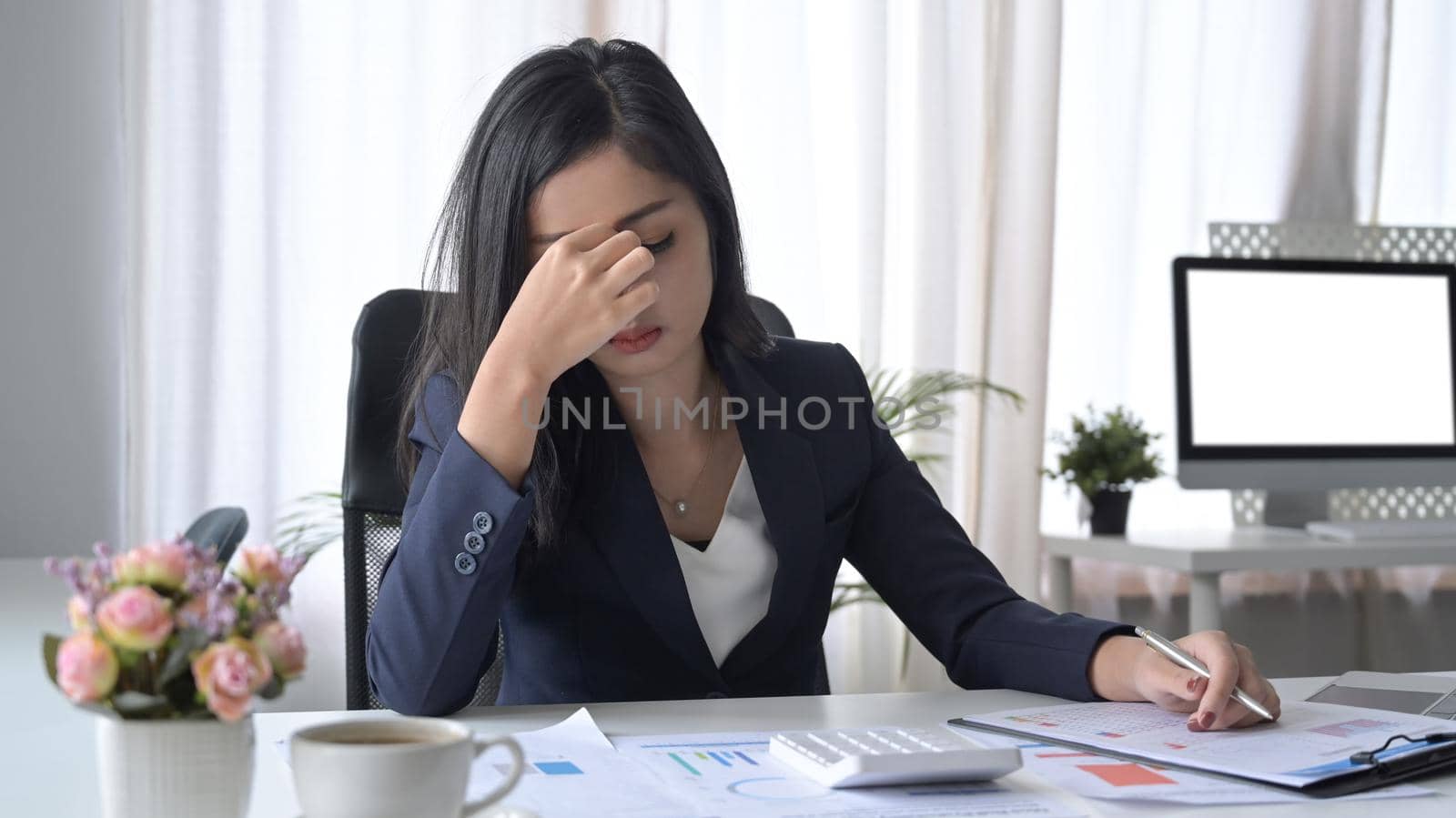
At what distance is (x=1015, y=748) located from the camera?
754 millimetres

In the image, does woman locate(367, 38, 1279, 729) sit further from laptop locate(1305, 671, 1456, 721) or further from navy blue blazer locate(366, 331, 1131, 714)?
laptop locate(1305, 671, 1456, 721)

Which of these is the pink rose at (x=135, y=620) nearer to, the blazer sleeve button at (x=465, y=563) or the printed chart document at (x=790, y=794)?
the printed chart document at (x=790, y=794)

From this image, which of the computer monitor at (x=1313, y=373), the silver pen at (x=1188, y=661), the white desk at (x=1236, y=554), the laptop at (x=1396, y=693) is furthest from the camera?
the computer monitor at (x=1313, y=373)

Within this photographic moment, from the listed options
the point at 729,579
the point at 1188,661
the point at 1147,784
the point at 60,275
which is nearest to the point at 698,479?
the point at 729,579

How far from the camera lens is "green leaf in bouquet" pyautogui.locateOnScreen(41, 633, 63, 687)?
53cm

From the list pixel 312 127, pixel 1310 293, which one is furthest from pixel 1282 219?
pixel 312 127

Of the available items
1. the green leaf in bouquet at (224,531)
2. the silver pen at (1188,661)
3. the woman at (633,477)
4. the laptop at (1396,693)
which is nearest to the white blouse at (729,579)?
the woman at (633,477)

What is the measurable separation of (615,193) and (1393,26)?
2779 mm

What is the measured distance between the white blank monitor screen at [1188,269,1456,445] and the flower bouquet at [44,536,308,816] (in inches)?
88.9

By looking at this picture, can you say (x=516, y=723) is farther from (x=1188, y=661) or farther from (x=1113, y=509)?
(x=1113, y=509)

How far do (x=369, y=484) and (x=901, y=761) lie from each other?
2.23 feet

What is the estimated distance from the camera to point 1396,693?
41.6 inches

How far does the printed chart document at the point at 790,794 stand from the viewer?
697mm

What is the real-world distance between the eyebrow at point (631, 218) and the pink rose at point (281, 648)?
0.62 metres
